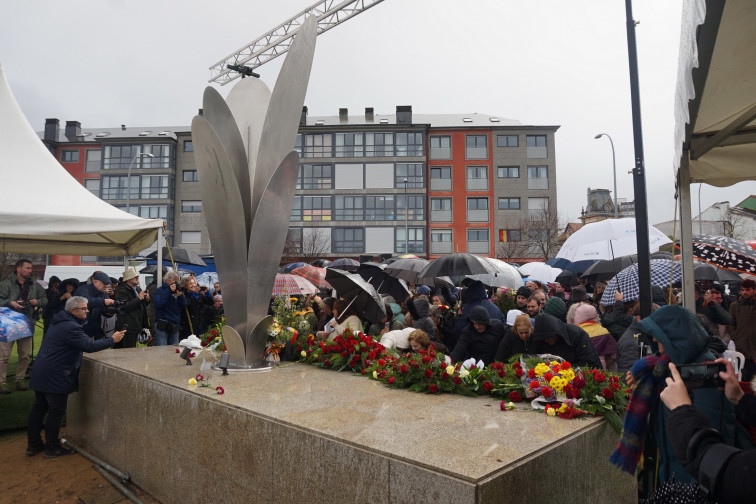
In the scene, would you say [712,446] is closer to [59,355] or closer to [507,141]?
[59,355]

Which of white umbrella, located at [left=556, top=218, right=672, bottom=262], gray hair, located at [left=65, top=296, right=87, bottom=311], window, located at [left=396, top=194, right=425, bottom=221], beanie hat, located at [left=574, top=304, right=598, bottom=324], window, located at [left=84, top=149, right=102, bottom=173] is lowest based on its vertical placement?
beanie hat, located at [left=574, top=304, right=598, bottom=324]

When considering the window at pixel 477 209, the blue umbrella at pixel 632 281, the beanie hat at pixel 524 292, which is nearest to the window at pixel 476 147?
the window at pixel 477 209

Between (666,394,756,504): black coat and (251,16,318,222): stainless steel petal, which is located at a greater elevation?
(251,16,318,222): stainless steel petal

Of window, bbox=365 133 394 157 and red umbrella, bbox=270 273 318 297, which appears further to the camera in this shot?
window, bbox=365 133 394 157

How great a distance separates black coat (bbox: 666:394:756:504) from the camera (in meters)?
1.80

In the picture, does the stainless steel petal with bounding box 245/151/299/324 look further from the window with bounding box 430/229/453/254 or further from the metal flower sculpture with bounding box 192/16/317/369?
the window with bounding box 430/229/453/254

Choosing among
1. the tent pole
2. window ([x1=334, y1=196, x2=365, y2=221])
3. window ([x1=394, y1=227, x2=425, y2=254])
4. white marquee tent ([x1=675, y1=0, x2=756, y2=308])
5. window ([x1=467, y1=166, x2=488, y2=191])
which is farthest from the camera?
window ([x1=467, y1=166, x2=488, y2=191])

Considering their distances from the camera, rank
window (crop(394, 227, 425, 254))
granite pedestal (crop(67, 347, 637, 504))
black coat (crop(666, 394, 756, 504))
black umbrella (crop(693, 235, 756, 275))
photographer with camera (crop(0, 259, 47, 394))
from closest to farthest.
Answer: black coat (crop(666, 394, 756, 504)) → granite pedestal (crop(67, 347, 637, 504)) → black umbrella (crop(693, 235, 756, 275)) → photographer with camera (crop(0, 259, 47, 394)) → window (crop(394, 227, 425, 254))

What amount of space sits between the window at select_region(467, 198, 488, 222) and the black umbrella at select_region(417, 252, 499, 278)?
128 feet

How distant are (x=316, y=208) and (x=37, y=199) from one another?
4107cm

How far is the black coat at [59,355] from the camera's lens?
603cm

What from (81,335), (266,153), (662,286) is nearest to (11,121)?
(81,335)

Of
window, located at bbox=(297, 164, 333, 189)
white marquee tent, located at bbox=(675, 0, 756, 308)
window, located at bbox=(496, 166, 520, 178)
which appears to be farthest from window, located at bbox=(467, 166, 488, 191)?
white marquee tent, located at bbox=(675, 0, 756, 308)

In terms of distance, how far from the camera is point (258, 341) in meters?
6.18
